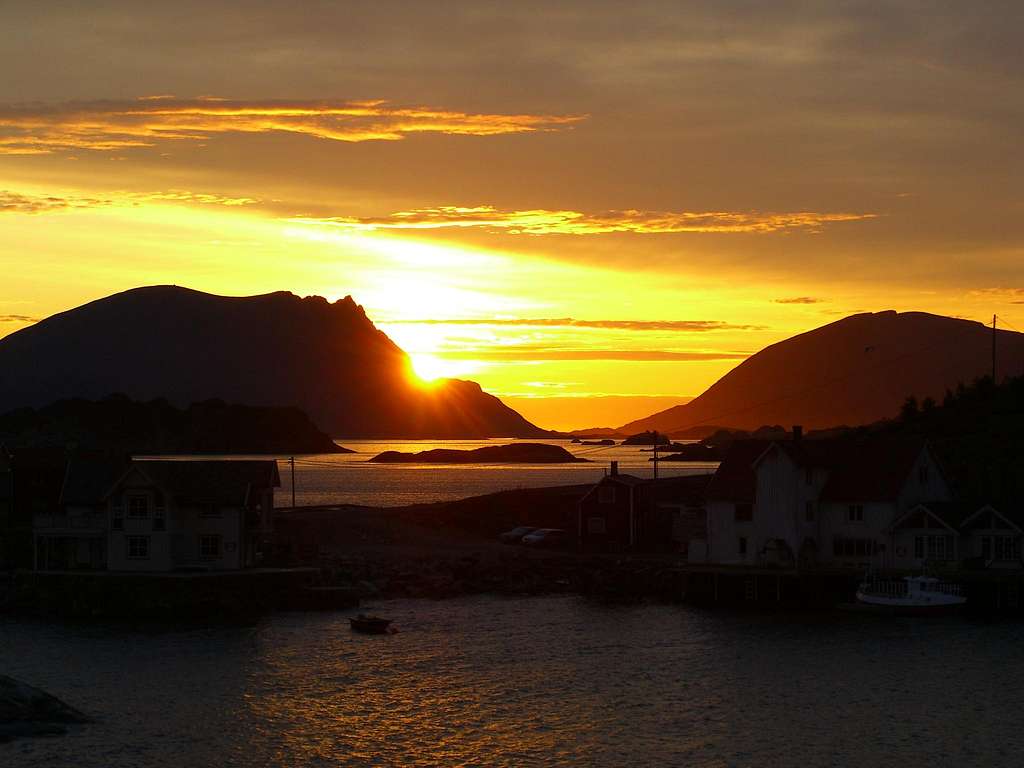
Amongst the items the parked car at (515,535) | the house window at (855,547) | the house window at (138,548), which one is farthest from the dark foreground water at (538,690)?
the parked car at (515,535)

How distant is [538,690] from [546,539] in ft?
149

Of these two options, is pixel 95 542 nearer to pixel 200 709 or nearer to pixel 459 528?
pixel 200 709

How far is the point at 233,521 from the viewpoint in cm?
8144

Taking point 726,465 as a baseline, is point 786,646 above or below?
below

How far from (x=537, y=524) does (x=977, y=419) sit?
2274 inches

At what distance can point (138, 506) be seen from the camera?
80.6m

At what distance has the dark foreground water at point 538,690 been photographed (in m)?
49.5

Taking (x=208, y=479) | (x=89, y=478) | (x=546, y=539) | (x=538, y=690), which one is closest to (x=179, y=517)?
(x=208, y=479)

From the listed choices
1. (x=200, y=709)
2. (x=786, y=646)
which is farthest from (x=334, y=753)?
(x=786, y=646)

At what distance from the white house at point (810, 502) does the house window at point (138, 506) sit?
34026 millimetres

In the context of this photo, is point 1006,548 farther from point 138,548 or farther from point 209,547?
point 138,548

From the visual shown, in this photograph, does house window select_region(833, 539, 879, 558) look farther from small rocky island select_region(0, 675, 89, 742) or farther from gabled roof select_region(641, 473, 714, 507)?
small rocky island select_region(0, 675, 89, 742)

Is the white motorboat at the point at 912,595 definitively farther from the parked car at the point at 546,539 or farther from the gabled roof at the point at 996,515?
the parked car at the point at 546,539

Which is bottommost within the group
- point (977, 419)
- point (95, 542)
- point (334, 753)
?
point (334, 753)
